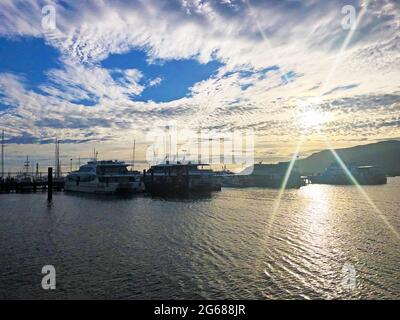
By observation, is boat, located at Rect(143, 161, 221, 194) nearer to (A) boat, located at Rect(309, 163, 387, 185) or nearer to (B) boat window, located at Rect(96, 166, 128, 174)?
(B) boat window, located at Rect(96, 166, 128, 174)

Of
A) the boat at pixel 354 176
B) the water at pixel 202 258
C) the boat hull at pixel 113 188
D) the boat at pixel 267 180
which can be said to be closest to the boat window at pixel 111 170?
the boat hull at pixel 113 188

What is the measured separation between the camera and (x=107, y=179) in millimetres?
77312

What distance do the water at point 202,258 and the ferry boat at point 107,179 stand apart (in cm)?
3700

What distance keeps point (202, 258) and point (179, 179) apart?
58.3 metres

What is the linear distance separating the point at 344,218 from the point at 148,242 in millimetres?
24824

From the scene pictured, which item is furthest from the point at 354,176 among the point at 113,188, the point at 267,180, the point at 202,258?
the point at 202,258

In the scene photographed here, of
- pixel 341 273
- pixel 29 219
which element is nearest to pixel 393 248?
pixel 341 273

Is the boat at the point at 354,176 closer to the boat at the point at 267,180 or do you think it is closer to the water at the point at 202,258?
the boat at the point at 267,180

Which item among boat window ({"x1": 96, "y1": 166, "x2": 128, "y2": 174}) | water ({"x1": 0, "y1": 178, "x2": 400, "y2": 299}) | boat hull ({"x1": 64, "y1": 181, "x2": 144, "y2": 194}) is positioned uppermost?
boat window ({"x1": 96, "y1": 166, "x2": 128, "y2": 174})

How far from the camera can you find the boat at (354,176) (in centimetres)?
12100

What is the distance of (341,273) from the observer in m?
19.0

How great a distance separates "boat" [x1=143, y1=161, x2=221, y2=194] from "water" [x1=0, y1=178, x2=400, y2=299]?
39503mm

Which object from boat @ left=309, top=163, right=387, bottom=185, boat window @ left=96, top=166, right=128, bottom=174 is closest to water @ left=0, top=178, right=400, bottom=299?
boat window @ left=96, top=166, right=128, bottom=174

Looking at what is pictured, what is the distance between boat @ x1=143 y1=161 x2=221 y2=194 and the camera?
258ft
